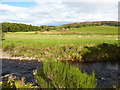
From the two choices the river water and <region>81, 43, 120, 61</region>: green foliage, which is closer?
the river water

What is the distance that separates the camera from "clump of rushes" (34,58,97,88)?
6.68 meters

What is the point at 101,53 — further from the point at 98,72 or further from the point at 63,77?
the point at 63,77

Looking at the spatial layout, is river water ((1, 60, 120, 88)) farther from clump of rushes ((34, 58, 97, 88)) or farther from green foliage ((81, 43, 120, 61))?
clump of rushes ((34, 58, 97, 88))

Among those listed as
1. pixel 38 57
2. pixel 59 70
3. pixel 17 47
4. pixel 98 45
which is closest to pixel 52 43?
pixel 38 57

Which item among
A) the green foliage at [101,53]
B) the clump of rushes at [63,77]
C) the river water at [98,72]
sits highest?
the clump of rushes at [63,77]

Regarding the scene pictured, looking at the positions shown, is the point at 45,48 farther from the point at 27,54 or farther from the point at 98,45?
the point at 98,45

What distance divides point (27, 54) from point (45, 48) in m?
3.71

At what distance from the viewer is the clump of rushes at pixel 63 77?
668 centimetres

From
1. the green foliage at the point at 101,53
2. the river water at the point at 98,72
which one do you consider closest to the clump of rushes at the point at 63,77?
the river water at the point at 98,72

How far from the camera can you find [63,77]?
7.24 m

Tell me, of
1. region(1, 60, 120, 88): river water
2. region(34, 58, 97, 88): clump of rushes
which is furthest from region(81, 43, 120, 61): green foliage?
region(34, 58, 97, 88): clump of rushes

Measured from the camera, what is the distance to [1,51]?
3047 cm

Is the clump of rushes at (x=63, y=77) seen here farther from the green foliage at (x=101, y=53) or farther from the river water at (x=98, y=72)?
the green foliage at (x=101, y=53)

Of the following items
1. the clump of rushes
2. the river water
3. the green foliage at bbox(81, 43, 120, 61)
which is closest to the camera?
the clump of rushes
